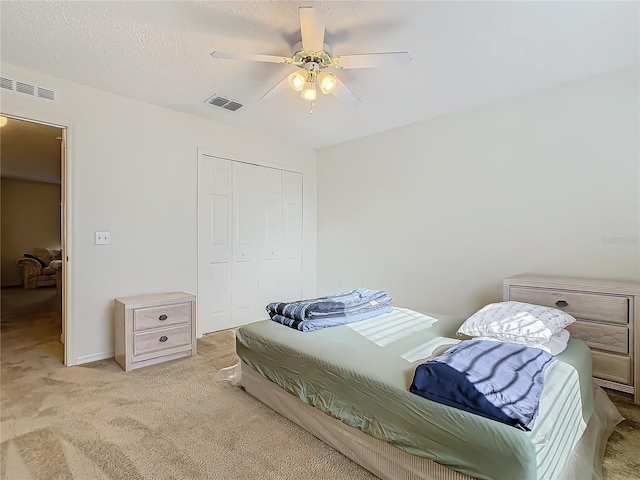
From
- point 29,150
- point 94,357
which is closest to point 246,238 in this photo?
point 94,357

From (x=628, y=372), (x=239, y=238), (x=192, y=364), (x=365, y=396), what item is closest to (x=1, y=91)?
(x=239, y=238)

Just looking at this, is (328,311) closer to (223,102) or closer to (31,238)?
(223,102)

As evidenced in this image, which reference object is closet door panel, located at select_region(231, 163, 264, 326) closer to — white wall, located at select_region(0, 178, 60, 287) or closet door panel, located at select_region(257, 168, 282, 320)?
closet door panel, located at select_region(257, 168, 282, 320)

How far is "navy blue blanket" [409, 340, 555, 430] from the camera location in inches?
45.3

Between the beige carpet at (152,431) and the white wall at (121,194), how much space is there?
632 mm

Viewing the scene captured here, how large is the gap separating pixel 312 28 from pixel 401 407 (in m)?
2.00

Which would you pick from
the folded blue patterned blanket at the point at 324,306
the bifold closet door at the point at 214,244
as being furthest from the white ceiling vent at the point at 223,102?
the folded blue patterned blanket at the point at 324,306

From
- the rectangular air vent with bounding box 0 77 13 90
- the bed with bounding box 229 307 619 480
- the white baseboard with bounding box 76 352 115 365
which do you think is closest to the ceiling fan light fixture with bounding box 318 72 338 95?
the bed with bounding box 229 307 619 480

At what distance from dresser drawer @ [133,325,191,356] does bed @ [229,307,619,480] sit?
103 cm

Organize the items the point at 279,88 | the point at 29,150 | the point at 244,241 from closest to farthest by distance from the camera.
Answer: the point at 279,88, the point at 244,241, the point at 29,150

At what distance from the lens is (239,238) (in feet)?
13.5

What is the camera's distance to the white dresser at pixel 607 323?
87.0 inches

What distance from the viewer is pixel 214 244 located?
388 cm

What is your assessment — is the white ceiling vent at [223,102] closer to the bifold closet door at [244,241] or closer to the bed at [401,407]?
the bifold closet door at [244,241]
